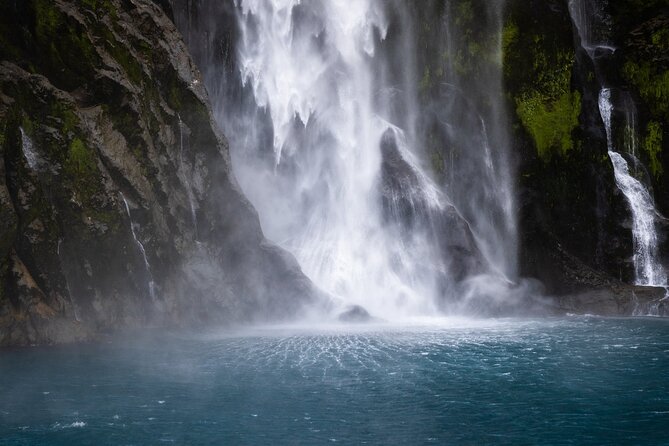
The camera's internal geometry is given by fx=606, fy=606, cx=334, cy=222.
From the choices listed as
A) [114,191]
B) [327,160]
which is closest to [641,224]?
[327,160]

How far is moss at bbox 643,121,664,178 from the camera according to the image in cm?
4050

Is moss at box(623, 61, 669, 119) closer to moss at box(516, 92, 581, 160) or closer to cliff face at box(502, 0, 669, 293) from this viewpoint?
cliff face at box(502, 0, 669, 293)

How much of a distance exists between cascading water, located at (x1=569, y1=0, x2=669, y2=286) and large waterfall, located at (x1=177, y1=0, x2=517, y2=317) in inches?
265

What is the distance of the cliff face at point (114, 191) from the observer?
2555 centimetres

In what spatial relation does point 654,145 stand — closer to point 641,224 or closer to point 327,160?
point 641,224

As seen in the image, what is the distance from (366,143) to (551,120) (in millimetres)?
12844

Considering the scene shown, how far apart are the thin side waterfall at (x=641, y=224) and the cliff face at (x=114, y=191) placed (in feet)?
67.9

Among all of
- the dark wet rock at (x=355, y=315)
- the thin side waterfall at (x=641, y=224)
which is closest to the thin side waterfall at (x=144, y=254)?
the dark wet rock at (x=355, y=315)

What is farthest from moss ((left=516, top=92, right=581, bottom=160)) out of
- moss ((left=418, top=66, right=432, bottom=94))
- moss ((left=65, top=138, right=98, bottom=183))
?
moss ((left=65, top=138, right=98, bottom=183))

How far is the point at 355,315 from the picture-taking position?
32.8m

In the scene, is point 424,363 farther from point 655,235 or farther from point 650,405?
point 655,235

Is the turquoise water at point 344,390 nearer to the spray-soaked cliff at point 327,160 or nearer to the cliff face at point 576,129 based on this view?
the spray-soaked cliff at point 327,160

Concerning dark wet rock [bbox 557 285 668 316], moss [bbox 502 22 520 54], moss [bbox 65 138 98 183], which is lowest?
dark wet rock [bbox 557 285 668 316]

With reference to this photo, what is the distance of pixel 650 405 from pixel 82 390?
49.4ft
